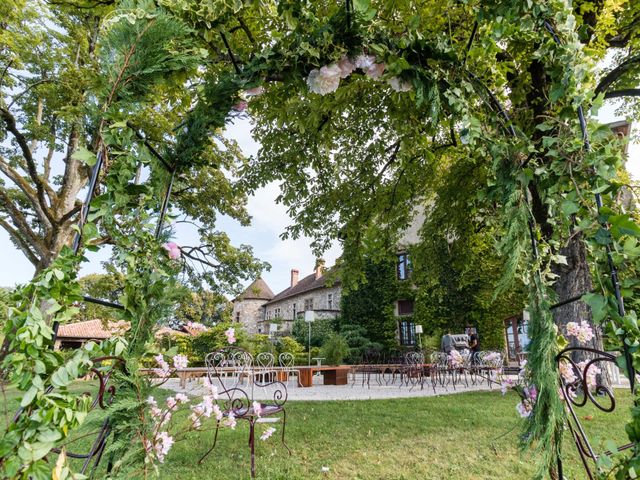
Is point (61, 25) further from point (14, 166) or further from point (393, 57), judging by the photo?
point (393, 57)

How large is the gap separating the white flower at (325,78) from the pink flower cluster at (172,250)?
980mm

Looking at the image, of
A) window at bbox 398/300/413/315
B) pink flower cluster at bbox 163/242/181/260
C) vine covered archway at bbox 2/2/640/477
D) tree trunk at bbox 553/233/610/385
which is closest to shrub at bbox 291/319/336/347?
window at bbox 398/300/413/315

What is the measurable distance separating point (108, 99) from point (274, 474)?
301 cm

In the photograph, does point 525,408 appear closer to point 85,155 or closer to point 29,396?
point 29,396

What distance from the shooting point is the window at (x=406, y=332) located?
1576cm

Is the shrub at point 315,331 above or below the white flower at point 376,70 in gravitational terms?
below

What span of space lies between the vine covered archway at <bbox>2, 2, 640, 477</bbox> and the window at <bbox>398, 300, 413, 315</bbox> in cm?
1525

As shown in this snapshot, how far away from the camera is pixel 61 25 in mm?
8922

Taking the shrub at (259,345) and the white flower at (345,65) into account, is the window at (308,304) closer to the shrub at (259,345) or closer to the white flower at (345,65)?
the shrub at (259,345)

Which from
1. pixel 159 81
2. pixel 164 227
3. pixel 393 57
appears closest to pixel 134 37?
pixel 159 81

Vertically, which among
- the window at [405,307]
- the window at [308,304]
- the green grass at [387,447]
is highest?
the window at [308,304]

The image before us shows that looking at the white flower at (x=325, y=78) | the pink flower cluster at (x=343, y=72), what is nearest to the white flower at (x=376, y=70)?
the pink flower cluster at (x=343, y=72)

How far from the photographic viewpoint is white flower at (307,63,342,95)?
64.0 inches

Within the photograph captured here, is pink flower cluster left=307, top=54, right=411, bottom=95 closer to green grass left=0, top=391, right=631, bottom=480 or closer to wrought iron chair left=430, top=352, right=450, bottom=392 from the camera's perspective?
green grass left=0, top=391, right=631, bottom=480
